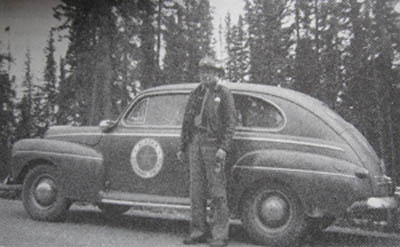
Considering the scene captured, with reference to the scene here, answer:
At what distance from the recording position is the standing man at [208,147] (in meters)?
5.29

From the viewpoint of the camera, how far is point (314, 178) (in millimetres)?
5176

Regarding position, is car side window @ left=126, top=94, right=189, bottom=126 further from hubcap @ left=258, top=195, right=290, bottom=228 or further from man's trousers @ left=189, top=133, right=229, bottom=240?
hubcap @ left=258, top=195, right=290, bottom=228

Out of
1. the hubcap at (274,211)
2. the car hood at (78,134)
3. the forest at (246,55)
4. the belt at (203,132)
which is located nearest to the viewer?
the hubcap at (274,211)

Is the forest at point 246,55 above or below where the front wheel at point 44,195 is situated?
above

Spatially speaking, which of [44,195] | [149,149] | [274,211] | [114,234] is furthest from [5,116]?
[274,211]

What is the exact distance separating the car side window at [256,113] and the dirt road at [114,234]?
130 cm

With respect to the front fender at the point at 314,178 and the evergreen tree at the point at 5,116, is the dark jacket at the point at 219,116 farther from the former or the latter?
the evergreen tree at the point at 5,116

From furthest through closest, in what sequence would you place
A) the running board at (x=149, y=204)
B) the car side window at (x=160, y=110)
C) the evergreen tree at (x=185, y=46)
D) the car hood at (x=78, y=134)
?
the evergreen tree at (x=185, y=46)
the car hood at (x=78, y=134)
the car side window at (x=160, y=110)
the running board at (x=149, y=204)

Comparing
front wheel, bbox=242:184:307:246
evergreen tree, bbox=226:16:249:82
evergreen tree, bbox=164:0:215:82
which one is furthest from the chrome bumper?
evergreen tree, bbox=226:16:249:82

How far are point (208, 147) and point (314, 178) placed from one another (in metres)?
1.12

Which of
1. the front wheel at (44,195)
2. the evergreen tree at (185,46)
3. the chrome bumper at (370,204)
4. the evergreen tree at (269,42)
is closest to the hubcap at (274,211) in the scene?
the chrome bumper at (370,204)

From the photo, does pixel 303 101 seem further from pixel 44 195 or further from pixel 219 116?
pixel 44 195

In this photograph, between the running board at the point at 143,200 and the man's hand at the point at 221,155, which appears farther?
the running board at the point at 143,200

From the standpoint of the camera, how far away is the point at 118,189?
6.43 m
